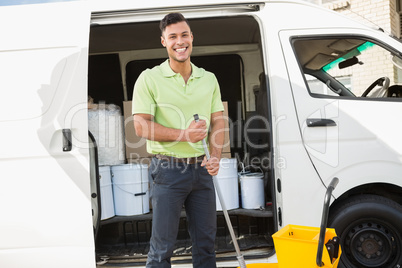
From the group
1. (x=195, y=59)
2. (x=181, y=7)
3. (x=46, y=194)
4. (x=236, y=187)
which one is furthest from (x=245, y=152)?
(x=46, y=194)

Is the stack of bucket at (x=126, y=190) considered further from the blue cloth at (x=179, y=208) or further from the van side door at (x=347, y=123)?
the van side door at (x=347, y=123)

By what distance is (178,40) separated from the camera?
2.41 m

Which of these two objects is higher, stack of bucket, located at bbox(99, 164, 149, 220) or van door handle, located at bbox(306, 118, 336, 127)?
van door handle, located at bbox(306, 118, 336, 127)

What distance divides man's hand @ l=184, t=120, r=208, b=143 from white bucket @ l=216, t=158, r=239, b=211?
149 cm

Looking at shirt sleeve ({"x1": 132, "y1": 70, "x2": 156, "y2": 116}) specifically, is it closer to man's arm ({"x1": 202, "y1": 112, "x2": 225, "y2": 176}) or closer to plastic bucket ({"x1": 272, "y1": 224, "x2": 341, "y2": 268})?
man's arm ({"x1": 202, "y1": 112, "x2": 225, "y2": 176})

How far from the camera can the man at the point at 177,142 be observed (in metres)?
2.39

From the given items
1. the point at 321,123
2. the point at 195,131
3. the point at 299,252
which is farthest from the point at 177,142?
the point at 321,123

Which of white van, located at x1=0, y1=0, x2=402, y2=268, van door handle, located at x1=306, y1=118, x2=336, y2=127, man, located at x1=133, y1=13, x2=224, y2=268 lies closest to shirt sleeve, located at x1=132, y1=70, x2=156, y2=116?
man, located at x1=133, y1=13, x2=224, y2=268

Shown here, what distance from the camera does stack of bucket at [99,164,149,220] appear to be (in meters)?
3.73

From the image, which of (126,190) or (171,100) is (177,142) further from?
(126,190)

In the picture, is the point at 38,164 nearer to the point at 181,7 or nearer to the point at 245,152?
the point at 181,7

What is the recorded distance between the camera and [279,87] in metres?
2.99

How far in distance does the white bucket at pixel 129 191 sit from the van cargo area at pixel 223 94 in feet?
0.33

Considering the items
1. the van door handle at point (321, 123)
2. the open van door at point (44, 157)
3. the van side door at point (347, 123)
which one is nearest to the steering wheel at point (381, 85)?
the van side door at point (347, 123)
